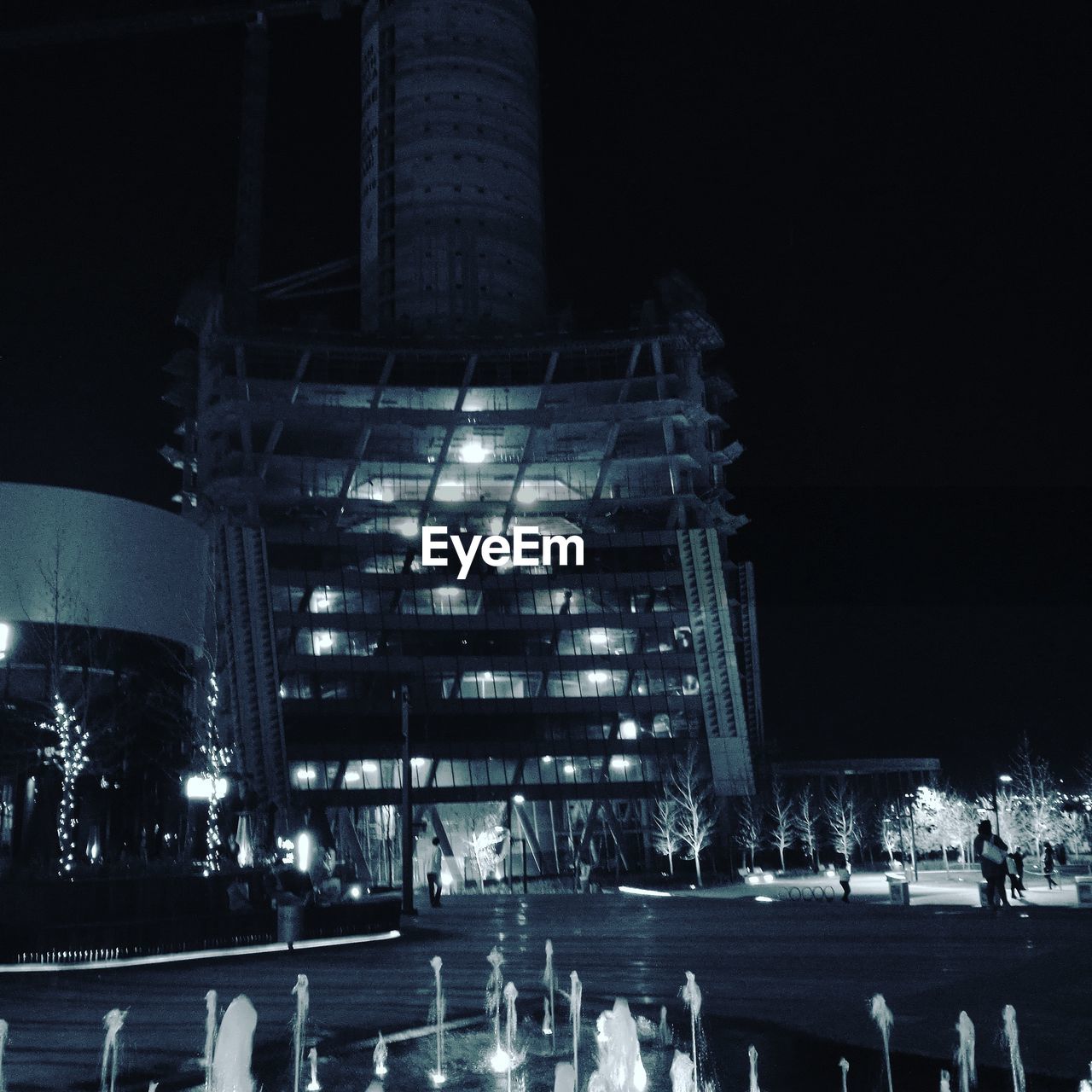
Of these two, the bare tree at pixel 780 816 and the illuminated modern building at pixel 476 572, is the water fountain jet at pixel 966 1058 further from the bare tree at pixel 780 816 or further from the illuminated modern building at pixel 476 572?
the illuminated modern building at pixel 476 572

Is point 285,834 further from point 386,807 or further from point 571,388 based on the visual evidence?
point 571,388

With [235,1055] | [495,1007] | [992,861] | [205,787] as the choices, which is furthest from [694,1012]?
[205,787]

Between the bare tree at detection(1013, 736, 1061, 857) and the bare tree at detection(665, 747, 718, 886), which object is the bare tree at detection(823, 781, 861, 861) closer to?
the bare tree at detection(665, 747, 718, 886)

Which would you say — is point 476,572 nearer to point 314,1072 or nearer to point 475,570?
point 475,570

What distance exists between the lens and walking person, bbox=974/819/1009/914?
85.4 ft

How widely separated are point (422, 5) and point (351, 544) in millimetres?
55952

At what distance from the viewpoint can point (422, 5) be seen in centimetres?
11050

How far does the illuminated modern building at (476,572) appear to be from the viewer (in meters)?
79.3

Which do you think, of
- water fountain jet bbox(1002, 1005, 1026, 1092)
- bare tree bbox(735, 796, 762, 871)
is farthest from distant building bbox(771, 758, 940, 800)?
water fountain jet bbox(1002, 1005, 1026, 1092)

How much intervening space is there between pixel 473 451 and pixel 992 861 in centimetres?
7082

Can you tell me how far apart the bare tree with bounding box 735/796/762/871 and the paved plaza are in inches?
1910

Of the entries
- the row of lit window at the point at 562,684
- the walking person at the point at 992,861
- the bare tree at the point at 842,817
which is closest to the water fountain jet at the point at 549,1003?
the walking person at the point at 992,861

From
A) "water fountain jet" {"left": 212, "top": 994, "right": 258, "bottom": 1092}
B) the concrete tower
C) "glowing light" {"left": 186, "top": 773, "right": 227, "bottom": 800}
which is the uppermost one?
the concrete tower

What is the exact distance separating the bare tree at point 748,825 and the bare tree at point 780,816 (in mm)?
1239
